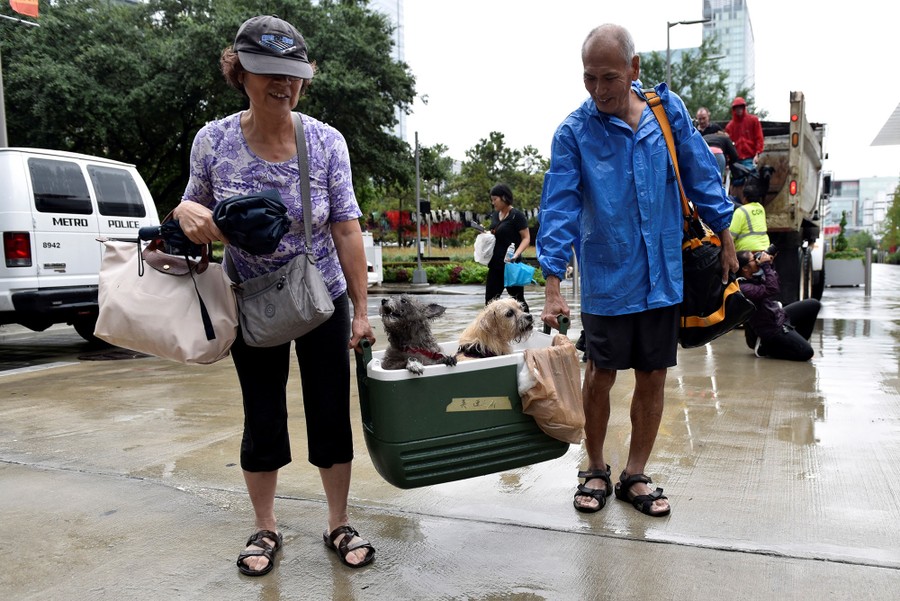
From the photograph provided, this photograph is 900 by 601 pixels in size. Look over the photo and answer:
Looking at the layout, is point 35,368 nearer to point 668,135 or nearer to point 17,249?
point 17,249

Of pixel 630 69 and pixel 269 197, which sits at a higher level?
pixel 630 69

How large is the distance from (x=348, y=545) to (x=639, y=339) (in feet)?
5.21

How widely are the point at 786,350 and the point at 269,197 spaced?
6.04 metres

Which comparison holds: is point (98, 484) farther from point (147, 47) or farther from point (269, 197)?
point (147, 47)

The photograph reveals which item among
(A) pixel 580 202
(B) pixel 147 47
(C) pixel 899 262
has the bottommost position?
(C) pixel 899 262

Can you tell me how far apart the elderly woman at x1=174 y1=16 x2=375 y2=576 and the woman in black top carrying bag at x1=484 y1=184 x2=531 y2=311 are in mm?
5452

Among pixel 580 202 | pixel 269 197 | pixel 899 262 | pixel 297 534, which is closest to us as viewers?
pixel 269 197

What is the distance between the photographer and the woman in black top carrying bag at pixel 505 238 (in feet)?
27.6

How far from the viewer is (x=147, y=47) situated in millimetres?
21844

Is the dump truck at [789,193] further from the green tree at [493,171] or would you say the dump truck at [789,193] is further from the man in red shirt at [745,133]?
the green tree at [493,171]

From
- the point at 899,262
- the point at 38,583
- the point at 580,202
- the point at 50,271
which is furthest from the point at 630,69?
the point at 899,262

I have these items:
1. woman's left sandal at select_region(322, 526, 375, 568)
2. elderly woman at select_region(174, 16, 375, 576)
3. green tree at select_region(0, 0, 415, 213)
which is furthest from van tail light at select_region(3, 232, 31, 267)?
green tree at select_region(0, 0, 415, 213)

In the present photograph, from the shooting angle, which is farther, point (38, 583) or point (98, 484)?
point (98, 484)

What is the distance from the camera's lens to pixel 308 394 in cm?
293
